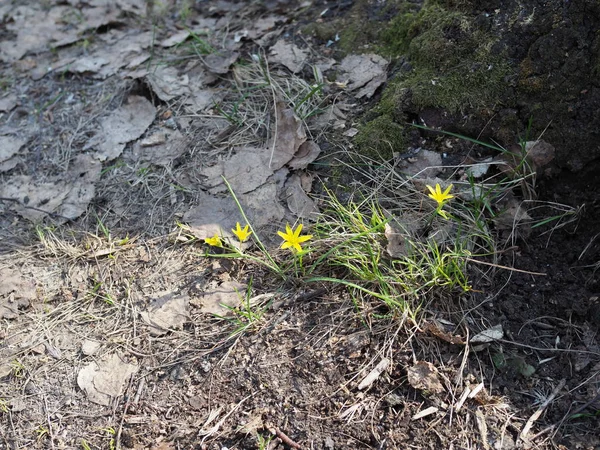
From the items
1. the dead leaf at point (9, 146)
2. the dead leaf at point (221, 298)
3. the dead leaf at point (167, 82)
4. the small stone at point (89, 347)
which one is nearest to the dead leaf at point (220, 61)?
the dead leaf at point (167, 82)

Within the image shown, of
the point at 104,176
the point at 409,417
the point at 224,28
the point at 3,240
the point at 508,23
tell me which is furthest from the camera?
the point at 224,28

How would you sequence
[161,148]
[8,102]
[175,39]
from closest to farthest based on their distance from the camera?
[161,148], [8,102], [175,39]

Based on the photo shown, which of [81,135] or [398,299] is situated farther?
[81,135]

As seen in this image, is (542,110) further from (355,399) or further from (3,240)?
(3,240)

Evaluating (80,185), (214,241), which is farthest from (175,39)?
(214,241)

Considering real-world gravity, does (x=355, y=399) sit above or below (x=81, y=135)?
below

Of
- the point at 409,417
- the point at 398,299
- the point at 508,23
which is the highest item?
the point at 508,23

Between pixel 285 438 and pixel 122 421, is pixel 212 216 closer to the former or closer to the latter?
pixel 122 421

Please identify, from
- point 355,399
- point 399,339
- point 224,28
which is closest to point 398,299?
point 399,339

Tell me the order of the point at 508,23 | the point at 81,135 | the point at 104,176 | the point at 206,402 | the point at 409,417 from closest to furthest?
1. the point at 409,417
2. the point at 206,402
3. the point at 508,23
4. the point at 104,176
5. the point at 81,135
